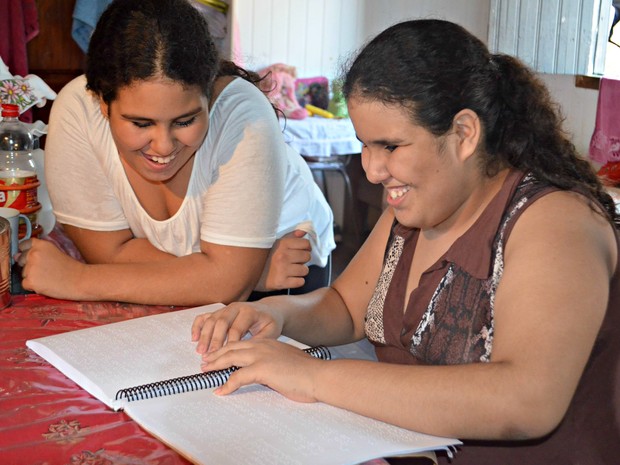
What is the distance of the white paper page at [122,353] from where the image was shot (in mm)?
1114

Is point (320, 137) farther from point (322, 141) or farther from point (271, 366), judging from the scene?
point (271, 366)

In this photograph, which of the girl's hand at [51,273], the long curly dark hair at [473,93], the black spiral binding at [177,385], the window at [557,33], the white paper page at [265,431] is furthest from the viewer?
the window at [557,33]

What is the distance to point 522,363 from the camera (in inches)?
39.2

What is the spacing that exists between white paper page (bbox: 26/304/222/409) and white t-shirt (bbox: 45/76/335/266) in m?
0.25

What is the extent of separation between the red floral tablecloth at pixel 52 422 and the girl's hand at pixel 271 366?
145 mm

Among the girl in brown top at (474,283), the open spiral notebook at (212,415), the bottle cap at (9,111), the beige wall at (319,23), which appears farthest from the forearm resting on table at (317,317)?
the beige wall at (319,23)

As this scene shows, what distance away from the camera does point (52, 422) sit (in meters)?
1.02

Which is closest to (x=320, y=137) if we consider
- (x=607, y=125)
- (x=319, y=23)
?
(x=319, y=23)

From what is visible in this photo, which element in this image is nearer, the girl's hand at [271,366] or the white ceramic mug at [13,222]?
the girl's hand at [271,366]

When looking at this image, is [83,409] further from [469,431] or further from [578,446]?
[578,446]

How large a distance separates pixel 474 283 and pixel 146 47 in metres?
0.64

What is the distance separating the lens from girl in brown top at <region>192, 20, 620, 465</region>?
39.4 inches

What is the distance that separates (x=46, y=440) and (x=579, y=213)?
73 centimetres

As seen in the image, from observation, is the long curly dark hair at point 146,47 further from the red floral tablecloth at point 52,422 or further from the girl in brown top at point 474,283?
the red floral tablecloth at point 52,422
